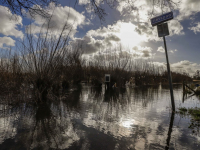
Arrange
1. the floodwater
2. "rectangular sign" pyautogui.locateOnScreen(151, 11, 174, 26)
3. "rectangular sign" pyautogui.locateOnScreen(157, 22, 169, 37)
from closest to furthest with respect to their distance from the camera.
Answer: the floodwater < "rectangular sign" pyautogui.locateOnScreen(151, 11, 174, 26) < "rectangular sign" pyautogui.locateOnScreen(157, 22, 169, 37)

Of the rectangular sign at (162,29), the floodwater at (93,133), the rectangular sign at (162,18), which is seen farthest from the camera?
the rectangular sign at (162,29)

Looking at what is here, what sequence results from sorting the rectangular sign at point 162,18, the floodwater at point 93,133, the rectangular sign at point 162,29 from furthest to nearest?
the rectangular sign at point 162,29, the rectangular sign at point 162,18, the floodwater at point 93,133

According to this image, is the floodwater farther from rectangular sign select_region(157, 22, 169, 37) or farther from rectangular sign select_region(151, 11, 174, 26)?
rectangular sign select_region(151, 11, 174, 26)

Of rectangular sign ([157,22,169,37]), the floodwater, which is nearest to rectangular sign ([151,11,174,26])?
rectangular sign ([157,22,169,37])

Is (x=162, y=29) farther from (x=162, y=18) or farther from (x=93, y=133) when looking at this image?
(x=93, y=133)

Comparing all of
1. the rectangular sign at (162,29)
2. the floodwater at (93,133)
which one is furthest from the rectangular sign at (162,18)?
the floodwater at (93,133)

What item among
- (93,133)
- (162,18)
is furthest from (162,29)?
(93,133)

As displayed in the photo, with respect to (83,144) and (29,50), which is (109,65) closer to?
(29,50)

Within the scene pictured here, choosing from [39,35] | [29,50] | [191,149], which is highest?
[39,35]

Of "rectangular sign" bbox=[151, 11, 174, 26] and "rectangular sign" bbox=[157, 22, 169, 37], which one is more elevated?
"rectangular sign" bbox=[151, 11, 174, 26]

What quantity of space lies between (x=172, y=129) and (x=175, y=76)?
24.2 meters

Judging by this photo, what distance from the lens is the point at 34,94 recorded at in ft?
14.6

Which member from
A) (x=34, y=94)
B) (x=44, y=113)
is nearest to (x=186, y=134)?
(x=44, y=113)

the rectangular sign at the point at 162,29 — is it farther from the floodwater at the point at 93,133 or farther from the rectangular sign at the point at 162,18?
the floodwater at the point at 93,133
